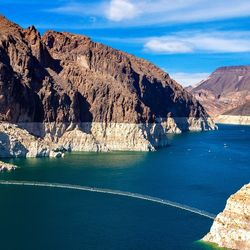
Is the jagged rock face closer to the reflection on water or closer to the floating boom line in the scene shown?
the reflection on water

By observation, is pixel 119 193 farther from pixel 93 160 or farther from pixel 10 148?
pixel 10 148

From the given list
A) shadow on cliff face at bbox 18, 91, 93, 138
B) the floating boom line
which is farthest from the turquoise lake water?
shadow on cliff face at bbox 18, 91, 93, 138

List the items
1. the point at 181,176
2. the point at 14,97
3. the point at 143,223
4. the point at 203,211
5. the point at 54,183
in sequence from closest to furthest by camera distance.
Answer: the point at 143,223 → the point at 203,211 → the point at 54,183 → the point at 181,176 → the point at 14,97

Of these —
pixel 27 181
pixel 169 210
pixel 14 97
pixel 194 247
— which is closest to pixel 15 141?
pixel 14 97

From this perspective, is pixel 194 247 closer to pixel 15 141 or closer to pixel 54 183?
pixel 54 183

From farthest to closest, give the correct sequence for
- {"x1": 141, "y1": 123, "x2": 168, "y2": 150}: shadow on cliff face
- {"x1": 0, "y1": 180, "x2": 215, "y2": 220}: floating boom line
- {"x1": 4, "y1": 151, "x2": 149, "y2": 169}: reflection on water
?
{"x1": 141, "y1": 123, "x2": 168, "y2": 150}: shadow on cliff face, {"x1": 4, "y1": 151, "x2": 149, "y2": 169}: reflection on water, {"x1": 0, "y1": 180, "x2": 215, "y2": 220}: floating boom line

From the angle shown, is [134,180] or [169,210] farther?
[134,180]

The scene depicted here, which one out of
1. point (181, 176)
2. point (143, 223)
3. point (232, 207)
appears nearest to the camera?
point (232, 207)

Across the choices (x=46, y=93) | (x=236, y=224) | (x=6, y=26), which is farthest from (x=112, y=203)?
(x=6, y=26)
